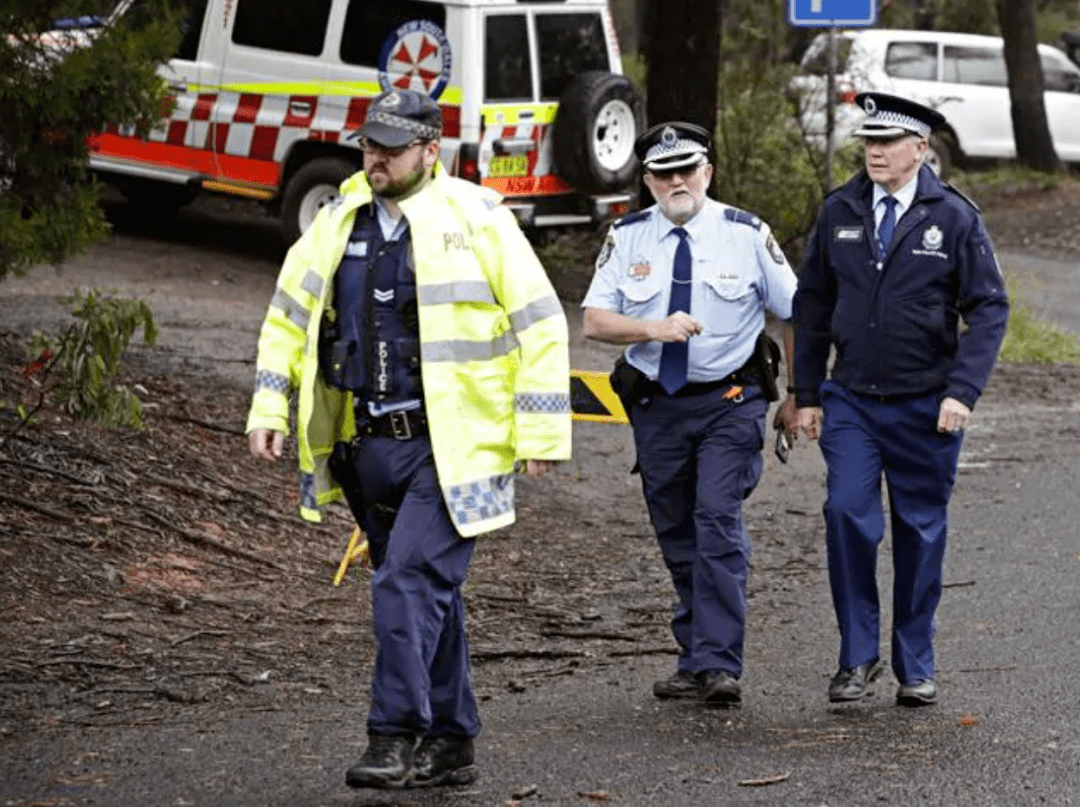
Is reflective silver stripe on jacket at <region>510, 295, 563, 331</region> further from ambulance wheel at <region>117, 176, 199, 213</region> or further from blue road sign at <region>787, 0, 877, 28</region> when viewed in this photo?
ambulance wheel at <region>117, 176, 199, 213</region>

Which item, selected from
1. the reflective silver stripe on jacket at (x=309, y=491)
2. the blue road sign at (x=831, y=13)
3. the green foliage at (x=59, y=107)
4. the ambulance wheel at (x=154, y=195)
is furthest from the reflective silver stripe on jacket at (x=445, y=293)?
the ambulance wheel at (x=154, y=195)

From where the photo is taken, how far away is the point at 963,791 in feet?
21.7

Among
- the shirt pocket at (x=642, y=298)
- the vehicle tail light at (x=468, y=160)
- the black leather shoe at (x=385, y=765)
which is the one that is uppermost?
the shirt pocket at (x=642, y=298)

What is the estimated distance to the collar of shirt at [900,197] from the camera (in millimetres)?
7723

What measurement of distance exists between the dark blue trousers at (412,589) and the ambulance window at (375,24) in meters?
10.7

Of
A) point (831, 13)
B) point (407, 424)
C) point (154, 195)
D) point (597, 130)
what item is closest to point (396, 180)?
point (407, 424)

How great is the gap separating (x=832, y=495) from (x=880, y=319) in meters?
0.55

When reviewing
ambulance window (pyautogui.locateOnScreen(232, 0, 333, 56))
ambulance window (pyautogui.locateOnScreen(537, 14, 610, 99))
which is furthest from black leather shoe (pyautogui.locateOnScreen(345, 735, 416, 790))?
ambulance window (pyautogui.locateOnScreen(232, 0, 333, 56))

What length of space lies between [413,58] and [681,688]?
996 cm

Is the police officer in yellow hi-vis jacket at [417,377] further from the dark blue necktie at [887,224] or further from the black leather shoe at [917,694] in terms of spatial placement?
the black leather shoe at [917,694]

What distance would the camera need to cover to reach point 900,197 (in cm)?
773

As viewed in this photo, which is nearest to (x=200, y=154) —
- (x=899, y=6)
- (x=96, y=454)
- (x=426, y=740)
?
(x=96, y=454)

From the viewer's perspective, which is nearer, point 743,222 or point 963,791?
point 963,791

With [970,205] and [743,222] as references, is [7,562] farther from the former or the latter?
[970,205]
